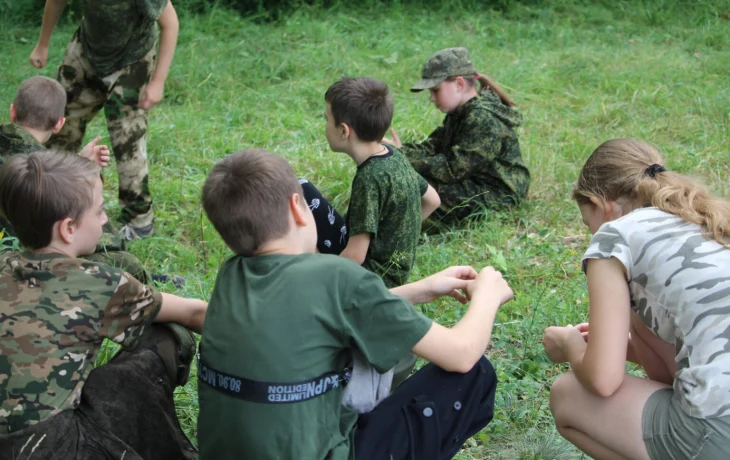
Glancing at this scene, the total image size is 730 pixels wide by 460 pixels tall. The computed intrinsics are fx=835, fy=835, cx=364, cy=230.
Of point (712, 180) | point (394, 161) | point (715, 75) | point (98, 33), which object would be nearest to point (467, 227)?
point (394, 161)

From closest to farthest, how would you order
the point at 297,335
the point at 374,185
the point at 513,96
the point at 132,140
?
the point at 297,335 → the point at 374,185 → the point at 132,140 → the point at 513,96

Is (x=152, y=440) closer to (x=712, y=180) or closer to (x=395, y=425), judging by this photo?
(x=395, y=425)

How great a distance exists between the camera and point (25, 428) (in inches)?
81.7

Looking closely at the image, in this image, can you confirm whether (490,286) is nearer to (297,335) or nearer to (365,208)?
(297,335)

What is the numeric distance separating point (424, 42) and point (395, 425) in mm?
7005

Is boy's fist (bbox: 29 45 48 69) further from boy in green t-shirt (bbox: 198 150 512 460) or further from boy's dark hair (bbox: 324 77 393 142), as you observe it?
boy in green t-shirt (bbox: 198 150 512 460)

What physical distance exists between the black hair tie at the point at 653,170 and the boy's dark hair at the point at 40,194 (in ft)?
5.18

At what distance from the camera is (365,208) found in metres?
3.63

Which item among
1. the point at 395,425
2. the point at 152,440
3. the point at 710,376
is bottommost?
the point at 152,440

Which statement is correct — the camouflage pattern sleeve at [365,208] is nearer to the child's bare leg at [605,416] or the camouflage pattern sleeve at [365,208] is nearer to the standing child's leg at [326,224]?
the standing child's leg at [326,224]

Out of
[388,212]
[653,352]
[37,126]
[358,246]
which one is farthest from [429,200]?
[37,126]

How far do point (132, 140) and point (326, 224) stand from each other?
5.59ft

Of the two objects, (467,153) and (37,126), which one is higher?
(37,126)

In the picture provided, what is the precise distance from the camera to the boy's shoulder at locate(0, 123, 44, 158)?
3855 millimetres
